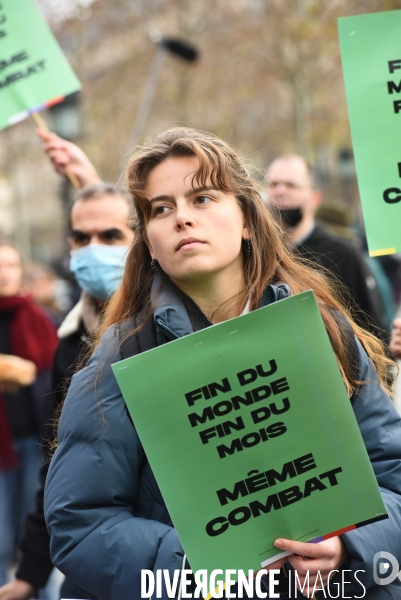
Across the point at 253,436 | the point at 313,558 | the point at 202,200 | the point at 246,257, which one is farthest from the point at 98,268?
the point at 313,558

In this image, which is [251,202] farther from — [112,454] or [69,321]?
[69,321]

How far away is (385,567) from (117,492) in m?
0.71

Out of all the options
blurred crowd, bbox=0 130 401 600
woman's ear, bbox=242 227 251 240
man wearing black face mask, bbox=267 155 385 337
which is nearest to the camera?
woman's ear, bbox=242 227 251 240

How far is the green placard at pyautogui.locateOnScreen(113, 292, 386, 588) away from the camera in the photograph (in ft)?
6.61

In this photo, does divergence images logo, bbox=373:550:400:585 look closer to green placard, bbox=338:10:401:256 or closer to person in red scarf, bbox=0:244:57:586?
green placard, bbox=338:10:401:256

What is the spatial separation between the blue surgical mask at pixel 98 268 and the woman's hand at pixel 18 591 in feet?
3.69

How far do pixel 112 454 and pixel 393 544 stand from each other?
756 mm

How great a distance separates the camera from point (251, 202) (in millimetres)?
2551

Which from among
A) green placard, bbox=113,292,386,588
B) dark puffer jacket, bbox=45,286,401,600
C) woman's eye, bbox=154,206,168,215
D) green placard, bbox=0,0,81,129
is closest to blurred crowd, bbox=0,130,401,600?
green placard, bbox=0,0,81,129

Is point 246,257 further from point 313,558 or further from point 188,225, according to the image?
point 313,558

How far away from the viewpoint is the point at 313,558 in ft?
6.89

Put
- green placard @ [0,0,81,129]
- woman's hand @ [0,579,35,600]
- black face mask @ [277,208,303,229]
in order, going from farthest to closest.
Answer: black face mask @ [277,208,303,229] < green placard @ [0,0,81,129] < woman's hand @ [0,579,35,600]

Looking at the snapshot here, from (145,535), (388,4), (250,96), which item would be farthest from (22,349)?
(250,96)

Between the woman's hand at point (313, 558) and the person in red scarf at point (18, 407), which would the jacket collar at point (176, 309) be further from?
the person in red scarf at point (18, 407)
